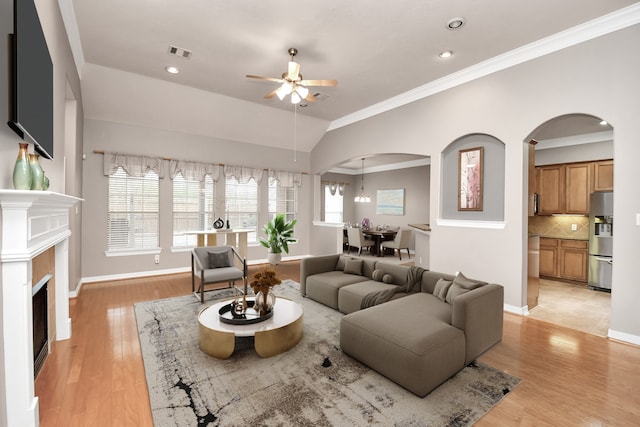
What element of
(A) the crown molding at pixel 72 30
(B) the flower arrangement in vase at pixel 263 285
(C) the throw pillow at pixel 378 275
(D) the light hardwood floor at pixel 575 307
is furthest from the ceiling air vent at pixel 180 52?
(D) the light hardwood floor at pixel 575 307

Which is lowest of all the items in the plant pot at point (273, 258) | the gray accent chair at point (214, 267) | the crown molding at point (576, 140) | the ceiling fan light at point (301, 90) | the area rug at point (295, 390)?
the area rug at point (295, 390)

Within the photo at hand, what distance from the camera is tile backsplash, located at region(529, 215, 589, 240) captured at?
559cm

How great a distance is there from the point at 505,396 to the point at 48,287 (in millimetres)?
4057

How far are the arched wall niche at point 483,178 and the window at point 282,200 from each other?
3.97 m

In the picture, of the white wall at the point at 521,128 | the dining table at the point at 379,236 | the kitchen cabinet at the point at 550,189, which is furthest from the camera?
the dining table at the point at 379,236

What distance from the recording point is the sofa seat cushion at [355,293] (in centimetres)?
352

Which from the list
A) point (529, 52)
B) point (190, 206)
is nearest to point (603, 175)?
point (529, 52)

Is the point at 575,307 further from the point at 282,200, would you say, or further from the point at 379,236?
the point at 282,200

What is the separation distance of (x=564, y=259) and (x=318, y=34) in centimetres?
606

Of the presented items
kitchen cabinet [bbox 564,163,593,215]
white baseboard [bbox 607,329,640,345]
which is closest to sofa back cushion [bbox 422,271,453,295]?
white baseboard [bbox 607,329,640,345]

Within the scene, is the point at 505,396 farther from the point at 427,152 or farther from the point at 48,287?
the point at 48,287

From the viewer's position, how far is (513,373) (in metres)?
2.47

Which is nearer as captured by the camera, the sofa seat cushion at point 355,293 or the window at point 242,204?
the sofa seat cushion at point 355,293

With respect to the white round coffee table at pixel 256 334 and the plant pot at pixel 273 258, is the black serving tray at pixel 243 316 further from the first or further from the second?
the plant pot at pixel 273 258
